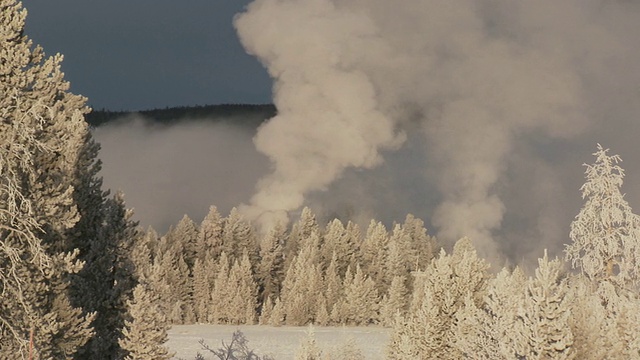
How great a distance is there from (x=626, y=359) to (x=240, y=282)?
6931cm

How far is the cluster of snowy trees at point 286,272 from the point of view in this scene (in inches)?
3255

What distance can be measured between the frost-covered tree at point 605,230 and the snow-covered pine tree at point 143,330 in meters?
16.6

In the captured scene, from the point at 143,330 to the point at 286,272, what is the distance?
69.2m

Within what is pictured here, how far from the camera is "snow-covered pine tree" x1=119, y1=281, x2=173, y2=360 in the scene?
92.1 feet

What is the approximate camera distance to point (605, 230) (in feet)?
85.6

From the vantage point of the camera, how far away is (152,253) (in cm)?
10212

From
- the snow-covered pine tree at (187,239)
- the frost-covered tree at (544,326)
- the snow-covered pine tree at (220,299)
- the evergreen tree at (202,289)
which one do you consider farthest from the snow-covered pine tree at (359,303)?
the frost-covered tree at (544,326)

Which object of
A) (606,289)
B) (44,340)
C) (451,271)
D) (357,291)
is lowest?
(44,340)

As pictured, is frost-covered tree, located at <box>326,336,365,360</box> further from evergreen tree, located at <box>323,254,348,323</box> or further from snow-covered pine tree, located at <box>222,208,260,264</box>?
snow-covered pine tree, located at <box>222,208,260,264</box>

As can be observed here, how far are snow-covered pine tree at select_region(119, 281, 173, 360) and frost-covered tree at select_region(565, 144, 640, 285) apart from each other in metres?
16.6

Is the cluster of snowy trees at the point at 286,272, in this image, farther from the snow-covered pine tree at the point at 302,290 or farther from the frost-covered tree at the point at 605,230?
the frost-covered tree at the point at 605,230

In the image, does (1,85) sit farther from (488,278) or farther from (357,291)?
(357,291)

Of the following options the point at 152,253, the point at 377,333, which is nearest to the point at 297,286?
the point at 377,333

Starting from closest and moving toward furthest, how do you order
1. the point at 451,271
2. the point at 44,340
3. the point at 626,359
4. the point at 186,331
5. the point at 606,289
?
the point at 44,340 < the point at 626,359 < the point at 606,289 < the point at 451,271 < the point at 186,331
